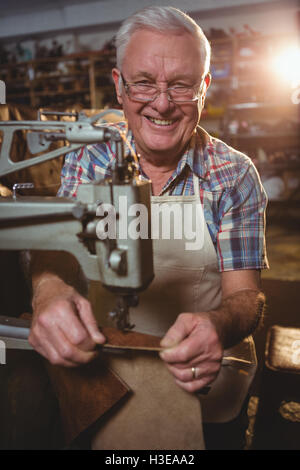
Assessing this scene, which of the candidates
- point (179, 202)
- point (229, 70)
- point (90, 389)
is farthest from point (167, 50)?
point (229, 70)

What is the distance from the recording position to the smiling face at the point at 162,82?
1.10 metres

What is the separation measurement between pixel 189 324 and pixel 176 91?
0.73 meters

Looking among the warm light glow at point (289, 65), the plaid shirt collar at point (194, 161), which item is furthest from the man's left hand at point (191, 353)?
the warm light glow at point (289, 65)

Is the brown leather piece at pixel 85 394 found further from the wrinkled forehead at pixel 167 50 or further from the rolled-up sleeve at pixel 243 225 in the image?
the wrinkled forehead at pixel 167 50

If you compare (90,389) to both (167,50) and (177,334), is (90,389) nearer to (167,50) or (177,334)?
(177,334)

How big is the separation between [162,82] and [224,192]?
434mm

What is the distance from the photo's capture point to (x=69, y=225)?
0.80 metres

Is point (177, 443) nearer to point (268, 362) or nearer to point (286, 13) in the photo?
point (268, 362)

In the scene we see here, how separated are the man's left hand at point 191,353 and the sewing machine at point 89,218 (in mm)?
118

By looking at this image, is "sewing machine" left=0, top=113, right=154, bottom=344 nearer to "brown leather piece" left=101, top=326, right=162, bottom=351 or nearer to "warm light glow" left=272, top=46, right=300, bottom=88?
"brown leather piece" left=101, top=326, right=162, bottom=351

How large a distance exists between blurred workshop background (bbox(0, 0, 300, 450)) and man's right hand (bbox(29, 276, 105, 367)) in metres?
2.99

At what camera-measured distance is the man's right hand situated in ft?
2.63

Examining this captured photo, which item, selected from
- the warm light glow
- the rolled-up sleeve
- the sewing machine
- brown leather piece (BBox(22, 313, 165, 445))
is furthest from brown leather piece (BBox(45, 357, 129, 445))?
the warm light glow
